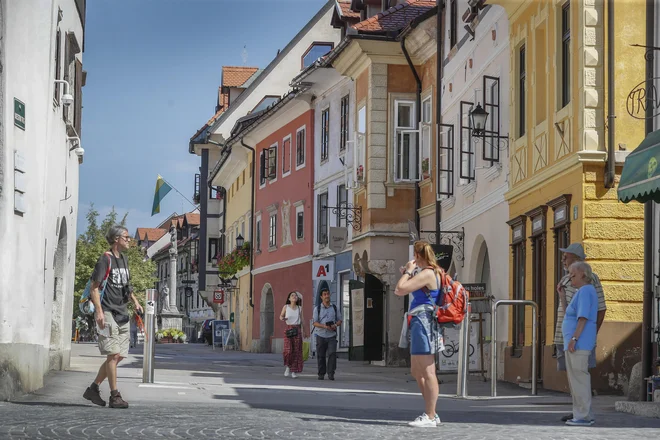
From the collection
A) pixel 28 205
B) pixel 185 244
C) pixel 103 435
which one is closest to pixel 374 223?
pixel 28 205

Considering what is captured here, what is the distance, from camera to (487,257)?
1038 inches

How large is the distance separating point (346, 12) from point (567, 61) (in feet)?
73.5

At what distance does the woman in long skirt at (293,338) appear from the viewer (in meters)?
24.5

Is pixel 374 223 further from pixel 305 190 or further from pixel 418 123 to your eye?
pixel 305 190

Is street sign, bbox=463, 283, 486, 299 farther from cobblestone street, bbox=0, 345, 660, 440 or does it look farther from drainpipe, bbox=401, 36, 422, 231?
drainpipe, bbox=401, 36, 422, 231

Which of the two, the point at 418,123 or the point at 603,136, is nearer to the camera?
the point at 603,136

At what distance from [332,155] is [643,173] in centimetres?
2724

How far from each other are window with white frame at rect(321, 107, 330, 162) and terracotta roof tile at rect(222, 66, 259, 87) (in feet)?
91.5

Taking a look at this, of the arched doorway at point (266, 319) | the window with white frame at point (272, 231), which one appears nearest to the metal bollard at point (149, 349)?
the window with white frame at point (272, 231)

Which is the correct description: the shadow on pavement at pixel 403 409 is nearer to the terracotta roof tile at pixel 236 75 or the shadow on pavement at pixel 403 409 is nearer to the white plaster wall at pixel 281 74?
the white plaster wall at pixel 281 74

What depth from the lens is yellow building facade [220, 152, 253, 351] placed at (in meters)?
55.2

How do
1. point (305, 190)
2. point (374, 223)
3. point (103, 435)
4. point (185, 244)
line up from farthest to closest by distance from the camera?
point (185, 244) < point (305, 190) < point (374, 223) < point (103, 435)

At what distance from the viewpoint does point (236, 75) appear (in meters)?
70.9

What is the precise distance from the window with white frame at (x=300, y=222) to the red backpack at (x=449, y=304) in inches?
1314
